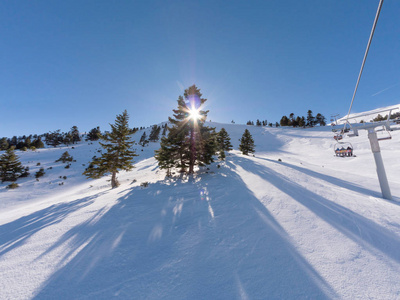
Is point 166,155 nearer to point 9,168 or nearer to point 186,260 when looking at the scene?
point 186,260

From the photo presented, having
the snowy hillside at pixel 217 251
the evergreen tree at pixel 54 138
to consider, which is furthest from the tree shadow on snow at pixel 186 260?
the evergreen tree at pixel 54 138

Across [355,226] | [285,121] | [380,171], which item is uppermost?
[285,121]

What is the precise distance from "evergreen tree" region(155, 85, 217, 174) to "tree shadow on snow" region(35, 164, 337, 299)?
768cm

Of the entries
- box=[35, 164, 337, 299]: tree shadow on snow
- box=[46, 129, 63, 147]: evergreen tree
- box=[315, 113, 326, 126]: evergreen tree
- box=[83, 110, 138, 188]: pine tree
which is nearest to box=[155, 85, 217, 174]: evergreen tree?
box=[83, 110, 138, 188]: pine tree

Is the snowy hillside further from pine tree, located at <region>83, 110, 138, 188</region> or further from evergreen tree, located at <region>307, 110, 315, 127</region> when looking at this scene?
evergreen tree, located at <region>307, 110, 315, 127</region>

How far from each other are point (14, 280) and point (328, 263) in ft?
23.4

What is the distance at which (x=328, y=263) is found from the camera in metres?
3.21

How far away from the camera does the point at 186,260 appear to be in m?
3.55

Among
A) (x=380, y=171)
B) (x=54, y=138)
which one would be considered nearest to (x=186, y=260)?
(x=380, y=171)

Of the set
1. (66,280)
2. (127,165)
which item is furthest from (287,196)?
(127,165)

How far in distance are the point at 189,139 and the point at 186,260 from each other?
413 inches

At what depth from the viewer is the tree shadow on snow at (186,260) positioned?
2807 millimetres

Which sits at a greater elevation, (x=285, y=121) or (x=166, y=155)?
(x=285, y=121)

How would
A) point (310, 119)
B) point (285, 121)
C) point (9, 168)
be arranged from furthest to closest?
point (285, 121) → point (310, 119) → point (9, 168)
